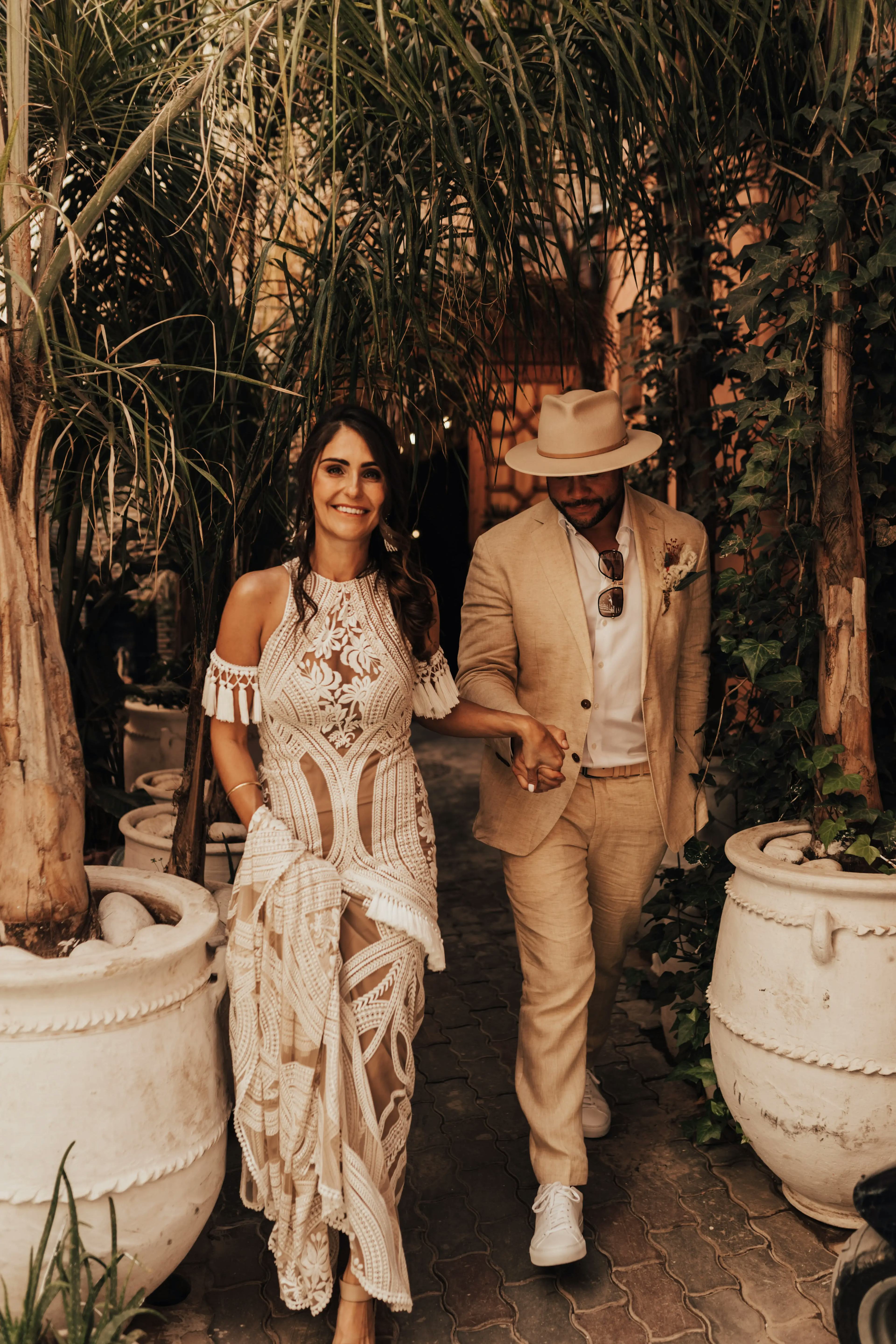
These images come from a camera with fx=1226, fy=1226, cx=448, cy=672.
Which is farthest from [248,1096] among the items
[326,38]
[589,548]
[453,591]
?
[453,591]

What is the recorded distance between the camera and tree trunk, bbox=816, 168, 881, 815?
115 inches

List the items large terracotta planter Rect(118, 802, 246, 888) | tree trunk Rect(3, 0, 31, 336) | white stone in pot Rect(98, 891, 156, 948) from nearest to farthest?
tree trunk Rect(3, 0, 31, 336) < white stone in pot Rect(98, 891, 156, 948) < large terracotta planter Rect(118, 802, 246, 888)

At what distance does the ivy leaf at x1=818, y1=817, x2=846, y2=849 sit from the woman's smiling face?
128 centimetres

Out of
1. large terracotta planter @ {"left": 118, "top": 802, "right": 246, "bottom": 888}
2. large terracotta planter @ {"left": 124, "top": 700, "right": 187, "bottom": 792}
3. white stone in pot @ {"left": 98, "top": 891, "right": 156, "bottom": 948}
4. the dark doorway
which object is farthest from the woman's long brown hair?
the dark doorway

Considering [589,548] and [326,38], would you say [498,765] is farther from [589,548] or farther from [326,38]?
[326,38]

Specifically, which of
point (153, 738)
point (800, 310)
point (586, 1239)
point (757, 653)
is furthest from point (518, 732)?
point (153, 738)

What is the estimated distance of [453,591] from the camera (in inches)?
396

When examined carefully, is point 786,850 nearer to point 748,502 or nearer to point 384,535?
point 748,502

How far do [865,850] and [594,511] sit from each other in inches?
40.9

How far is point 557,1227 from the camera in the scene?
280cm

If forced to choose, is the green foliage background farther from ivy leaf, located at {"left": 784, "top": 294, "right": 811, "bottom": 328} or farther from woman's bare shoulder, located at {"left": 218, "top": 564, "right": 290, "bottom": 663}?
woman's bare shoulder, located at {"left": 218, "top": 564, "right": 290, "bottom": 663}

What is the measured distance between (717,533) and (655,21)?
218cm

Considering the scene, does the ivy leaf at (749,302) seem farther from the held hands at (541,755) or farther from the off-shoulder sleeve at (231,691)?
the off-shoulder sleeve at (231,691)

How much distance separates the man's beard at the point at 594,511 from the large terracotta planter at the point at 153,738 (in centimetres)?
286
